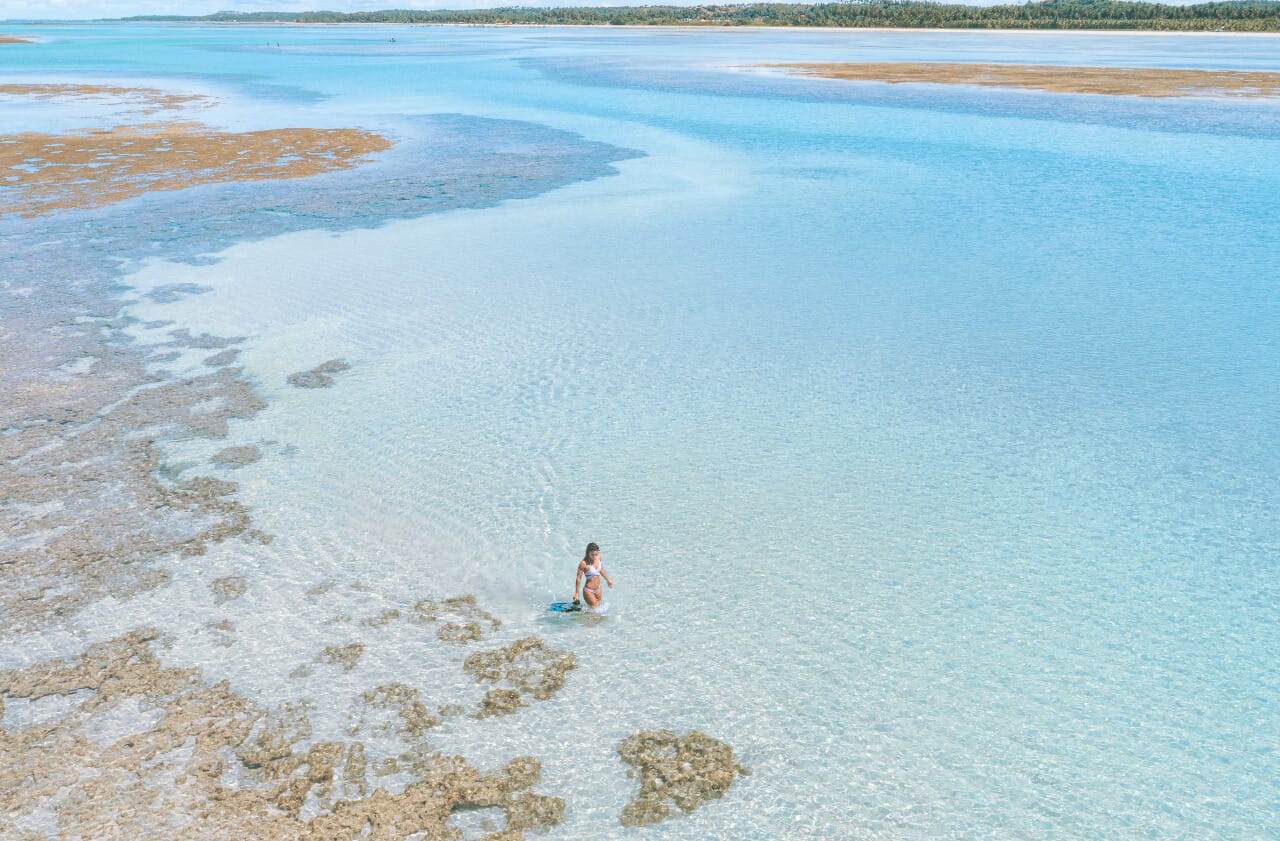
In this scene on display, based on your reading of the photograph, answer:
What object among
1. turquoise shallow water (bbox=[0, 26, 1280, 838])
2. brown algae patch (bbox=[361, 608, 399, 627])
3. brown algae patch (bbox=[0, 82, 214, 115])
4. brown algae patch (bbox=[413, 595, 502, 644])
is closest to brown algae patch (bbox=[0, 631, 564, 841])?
turquoise shallow water (bbox=[0, 26, 1280, 838])

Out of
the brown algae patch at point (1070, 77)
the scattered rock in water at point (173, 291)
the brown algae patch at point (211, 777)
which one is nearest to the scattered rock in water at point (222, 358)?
the scattered rock in water at point (173, 291)

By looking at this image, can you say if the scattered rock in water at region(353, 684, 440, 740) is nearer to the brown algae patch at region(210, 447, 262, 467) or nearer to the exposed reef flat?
the exposed reef flat

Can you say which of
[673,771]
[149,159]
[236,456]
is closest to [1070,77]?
[149,159]

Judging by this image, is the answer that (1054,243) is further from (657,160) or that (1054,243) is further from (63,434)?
(63,434)

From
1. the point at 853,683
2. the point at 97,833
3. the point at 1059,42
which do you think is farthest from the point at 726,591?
the point at 1059,42

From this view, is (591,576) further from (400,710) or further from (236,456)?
(236,456)

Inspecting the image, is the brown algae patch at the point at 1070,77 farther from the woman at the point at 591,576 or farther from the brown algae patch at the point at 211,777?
the brown algae patch at the point at 211,777
